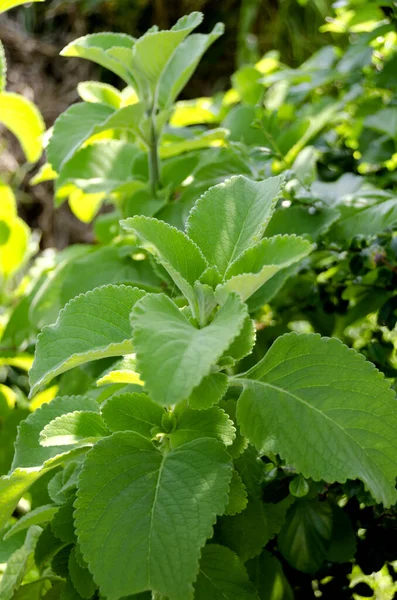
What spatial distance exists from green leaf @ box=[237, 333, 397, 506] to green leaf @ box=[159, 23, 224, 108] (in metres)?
0.42

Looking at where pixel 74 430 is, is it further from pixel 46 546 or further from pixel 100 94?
pixel 100 94

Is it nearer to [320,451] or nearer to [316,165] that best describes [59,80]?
[316,165]

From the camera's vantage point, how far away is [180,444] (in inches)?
22.8

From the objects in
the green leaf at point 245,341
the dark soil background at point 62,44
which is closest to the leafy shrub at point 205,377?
the green leaf at point 245,341

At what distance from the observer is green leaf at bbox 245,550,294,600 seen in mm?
715

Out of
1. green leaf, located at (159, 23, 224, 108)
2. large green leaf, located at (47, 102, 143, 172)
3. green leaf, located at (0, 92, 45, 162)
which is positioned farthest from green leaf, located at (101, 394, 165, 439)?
green leaf, located at (0, 92, 45, 162)

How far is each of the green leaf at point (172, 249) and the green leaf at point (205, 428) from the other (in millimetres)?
96

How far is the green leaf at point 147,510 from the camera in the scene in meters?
0.50

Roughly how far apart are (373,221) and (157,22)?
2.02 metres

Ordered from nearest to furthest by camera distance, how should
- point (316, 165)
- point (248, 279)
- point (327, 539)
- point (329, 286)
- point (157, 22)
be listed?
point (248, 279), point (327, 539), point (329, 286), point (316, 165), point (157, 22)

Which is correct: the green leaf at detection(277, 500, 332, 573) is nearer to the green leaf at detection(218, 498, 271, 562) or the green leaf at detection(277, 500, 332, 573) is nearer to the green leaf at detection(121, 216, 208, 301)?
the green leaf at detection(218, 498, 271, 562)

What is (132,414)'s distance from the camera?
1.93ft

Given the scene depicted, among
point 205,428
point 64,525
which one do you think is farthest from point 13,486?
point 205,428

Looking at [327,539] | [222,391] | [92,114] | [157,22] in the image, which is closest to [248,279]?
[222,391]
